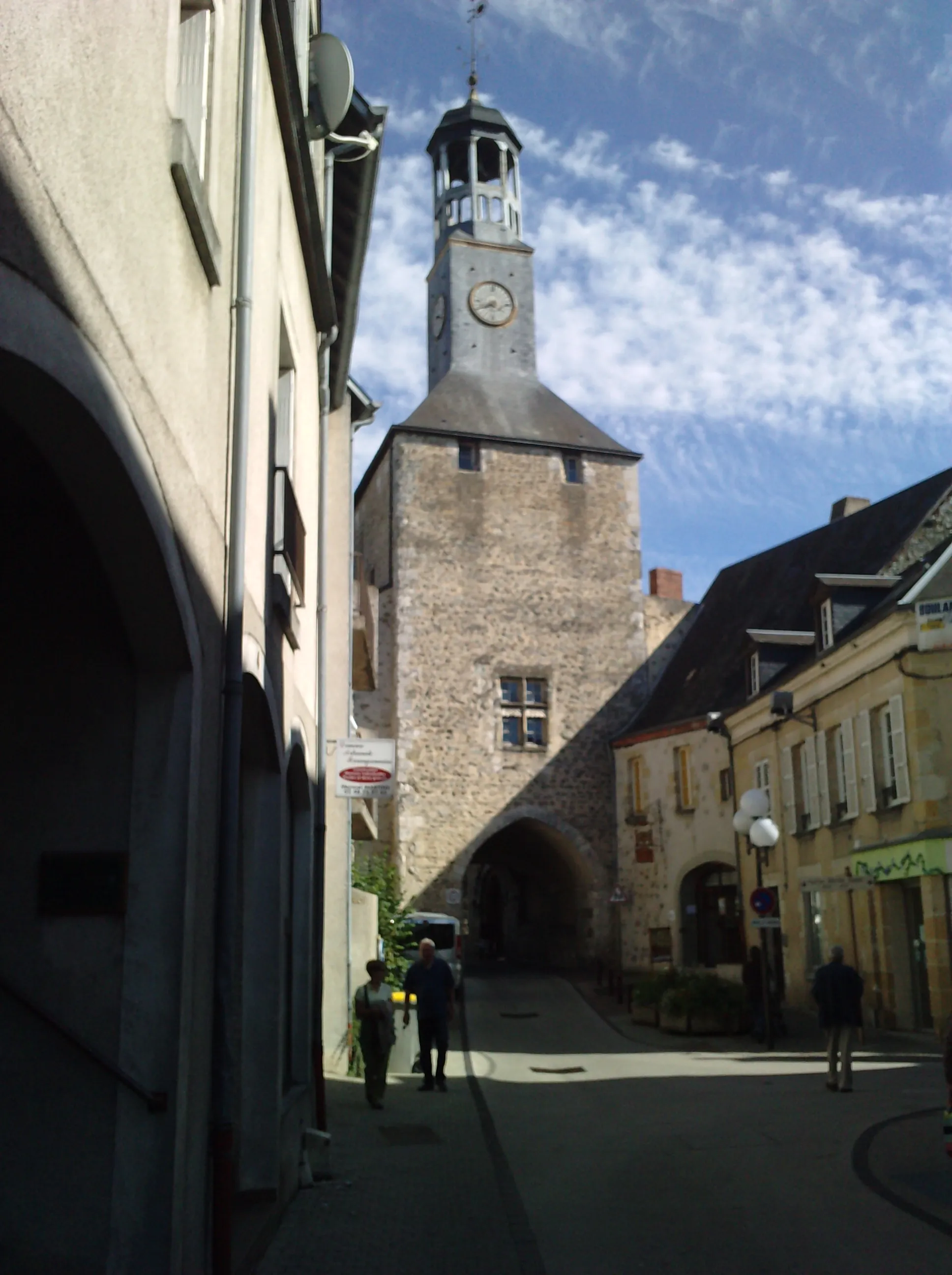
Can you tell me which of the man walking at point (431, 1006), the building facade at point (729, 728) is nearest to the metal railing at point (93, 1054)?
the man walking at point (431, 1006)

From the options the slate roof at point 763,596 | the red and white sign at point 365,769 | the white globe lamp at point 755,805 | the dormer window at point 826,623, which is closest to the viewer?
the red and white sign at point 365,769

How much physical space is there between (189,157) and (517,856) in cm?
3391

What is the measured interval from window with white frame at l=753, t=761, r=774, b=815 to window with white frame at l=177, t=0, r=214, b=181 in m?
19.8

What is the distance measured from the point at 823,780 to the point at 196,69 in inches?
698

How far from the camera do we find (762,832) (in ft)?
56.6

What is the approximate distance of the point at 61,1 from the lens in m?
3.22

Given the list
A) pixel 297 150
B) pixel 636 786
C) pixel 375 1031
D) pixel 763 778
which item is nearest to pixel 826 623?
pixel 763 778

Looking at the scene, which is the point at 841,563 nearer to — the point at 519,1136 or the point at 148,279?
the point at 519,1136

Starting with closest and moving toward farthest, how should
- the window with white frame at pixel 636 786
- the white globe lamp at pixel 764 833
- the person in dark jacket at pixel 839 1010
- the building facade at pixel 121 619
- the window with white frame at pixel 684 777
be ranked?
the building facade at pixel 121 619 < the person in dark jacket at pixel 839 1010 < the white globe lamp at pixel 764 833 < the window with white frame at pixel 684 777 < the window with white frame at pixel 636 786

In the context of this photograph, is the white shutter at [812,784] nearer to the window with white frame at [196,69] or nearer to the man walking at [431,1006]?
the man walking at [431,1006]

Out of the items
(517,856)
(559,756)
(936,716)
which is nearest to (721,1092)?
(936,716)

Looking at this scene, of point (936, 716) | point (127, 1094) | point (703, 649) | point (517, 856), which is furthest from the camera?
point (517, 856)

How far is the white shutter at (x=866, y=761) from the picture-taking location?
1908 cm

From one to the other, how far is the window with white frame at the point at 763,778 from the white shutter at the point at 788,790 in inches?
21.9
